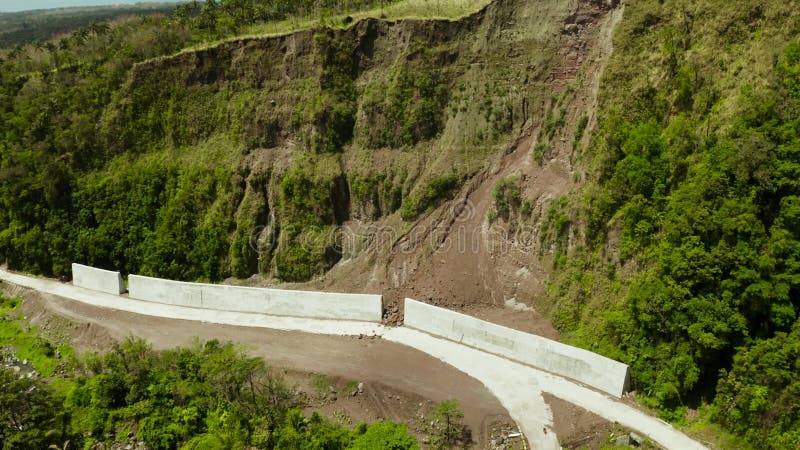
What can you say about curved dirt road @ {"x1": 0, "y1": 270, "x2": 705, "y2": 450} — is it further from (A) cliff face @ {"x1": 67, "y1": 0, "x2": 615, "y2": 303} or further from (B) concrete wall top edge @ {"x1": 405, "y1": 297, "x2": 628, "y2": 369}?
(A) cliff face @ {"x1": 67, "y1": 0, "x2": 615, "y2": 303}

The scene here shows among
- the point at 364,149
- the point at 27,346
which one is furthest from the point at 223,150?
the point at 27,346

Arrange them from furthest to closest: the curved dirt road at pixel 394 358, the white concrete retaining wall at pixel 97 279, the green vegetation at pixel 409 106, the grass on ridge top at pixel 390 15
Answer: the grass on ridge top at pixel 390 15, the green vegetation at pixel 409 106, the white concrete retaining wall at pixel 97 279, the curved dirt road at pixel 394 358

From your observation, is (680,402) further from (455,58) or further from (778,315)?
(455,58)

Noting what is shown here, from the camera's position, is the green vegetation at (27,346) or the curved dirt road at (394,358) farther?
the green vegetation at (27,346)

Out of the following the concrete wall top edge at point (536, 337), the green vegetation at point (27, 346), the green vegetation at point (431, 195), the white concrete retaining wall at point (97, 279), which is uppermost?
the green vegetation at point (431, 195)

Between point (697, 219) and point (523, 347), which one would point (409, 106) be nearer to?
point (523, 347)

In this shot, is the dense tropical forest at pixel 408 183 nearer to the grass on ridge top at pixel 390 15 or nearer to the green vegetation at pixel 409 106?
the green vegetation at pixel 409 106

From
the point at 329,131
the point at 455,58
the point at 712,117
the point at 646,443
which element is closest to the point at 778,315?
the point at 646,443

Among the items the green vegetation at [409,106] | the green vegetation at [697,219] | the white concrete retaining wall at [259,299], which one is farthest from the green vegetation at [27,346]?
the green vegetation at [697,219]
